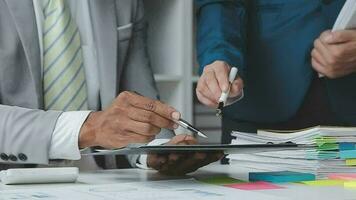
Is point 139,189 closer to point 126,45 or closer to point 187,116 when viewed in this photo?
point 126,45

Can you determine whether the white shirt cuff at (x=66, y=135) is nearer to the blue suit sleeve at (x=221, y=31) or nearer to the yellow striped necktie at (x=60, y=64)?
the yellow striped necktie at (x=60, y=64)

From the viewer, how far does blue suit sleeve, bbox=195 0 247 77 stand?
1.45 meters

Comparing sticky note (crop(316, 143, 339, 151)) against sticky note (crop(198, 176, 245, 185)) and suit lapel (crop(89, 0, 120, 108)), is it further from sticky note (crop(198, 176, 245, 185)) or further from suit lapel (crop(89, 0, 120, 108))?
suit lapel (crop(89, 0, 120, 108))

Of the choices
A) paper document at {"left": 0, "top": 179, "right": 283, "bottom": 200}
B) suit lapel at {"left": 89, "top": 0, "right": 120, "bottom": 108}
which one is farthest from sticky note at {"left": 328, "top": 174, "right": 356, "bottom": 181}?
suit lapel at {"left": 89, "top": 0, "right": 120, "bottom": 108}

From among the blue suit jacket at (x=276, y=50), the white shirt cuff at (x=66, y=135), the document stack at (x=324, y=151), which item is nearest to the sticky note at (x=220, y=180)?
the document stack at (x=324, y=151)

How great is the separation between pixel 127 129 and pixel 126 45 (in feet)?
1.72

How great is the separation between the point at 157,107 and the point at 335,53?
0.59 m

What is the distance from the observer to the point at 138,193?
86cm

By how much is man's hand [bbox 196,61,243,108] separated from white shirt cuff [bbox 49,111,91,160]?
27cm

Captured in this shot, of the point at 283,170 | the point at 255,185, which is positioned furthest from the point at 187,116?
the point at 255,185

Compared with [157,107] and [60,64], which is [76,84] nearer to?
[60,64]

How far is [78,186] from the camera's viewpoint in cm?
95

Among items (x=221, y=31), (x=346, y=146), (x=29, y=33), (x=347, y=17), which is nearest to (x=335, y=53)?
(x=347, y=17)

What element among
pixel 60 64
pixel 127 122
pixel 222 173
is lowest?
pixel 222 173
